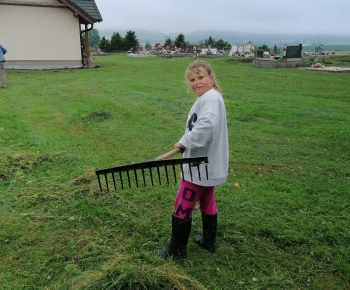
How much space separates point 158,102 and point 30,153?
4.32 metres

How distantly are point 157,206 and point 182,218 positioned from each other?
1139 millimetres

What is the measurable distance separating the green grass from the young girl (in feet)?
1.23

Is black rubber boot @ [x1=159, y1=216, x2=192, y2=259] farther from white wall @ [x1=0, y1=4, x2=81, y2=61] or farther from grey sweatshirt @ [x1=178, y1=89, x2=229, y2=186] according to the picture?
white wall @ [x1=0, y1=4, x2=81, y2=61]

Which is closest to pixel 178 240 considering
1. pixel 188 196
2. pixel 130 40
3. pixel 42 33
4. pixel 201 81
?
pixel 188 196

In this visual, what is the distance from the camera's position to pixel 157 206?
13.2 feet

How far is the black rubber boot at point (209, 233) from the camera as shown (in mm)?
3138

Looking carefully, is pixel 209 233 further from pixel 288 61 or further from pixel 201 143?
pixel 288 61

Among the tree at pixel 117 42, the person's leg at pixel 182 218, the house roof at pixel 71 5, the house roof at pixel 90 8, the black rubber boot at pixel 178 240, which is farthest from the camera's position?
the tree at pixel 117 42

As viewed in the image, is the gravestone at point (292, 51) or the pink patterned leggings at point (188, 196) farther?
the gravestone at point (292, 51)

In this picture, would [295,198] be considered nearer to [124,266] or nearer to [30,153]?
[124,266]

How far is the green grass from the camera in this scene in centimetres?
289

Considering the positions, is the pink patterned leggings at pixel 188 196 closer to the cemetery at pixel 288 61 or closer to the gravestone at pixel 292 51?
the cemetery at pixel 288 61

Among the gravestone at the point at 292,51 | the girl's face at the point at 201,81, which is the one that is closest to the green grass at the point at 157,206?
the girl's face at the point at 201,81

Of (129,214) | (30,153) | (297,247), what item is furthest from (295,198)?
(30,153)
